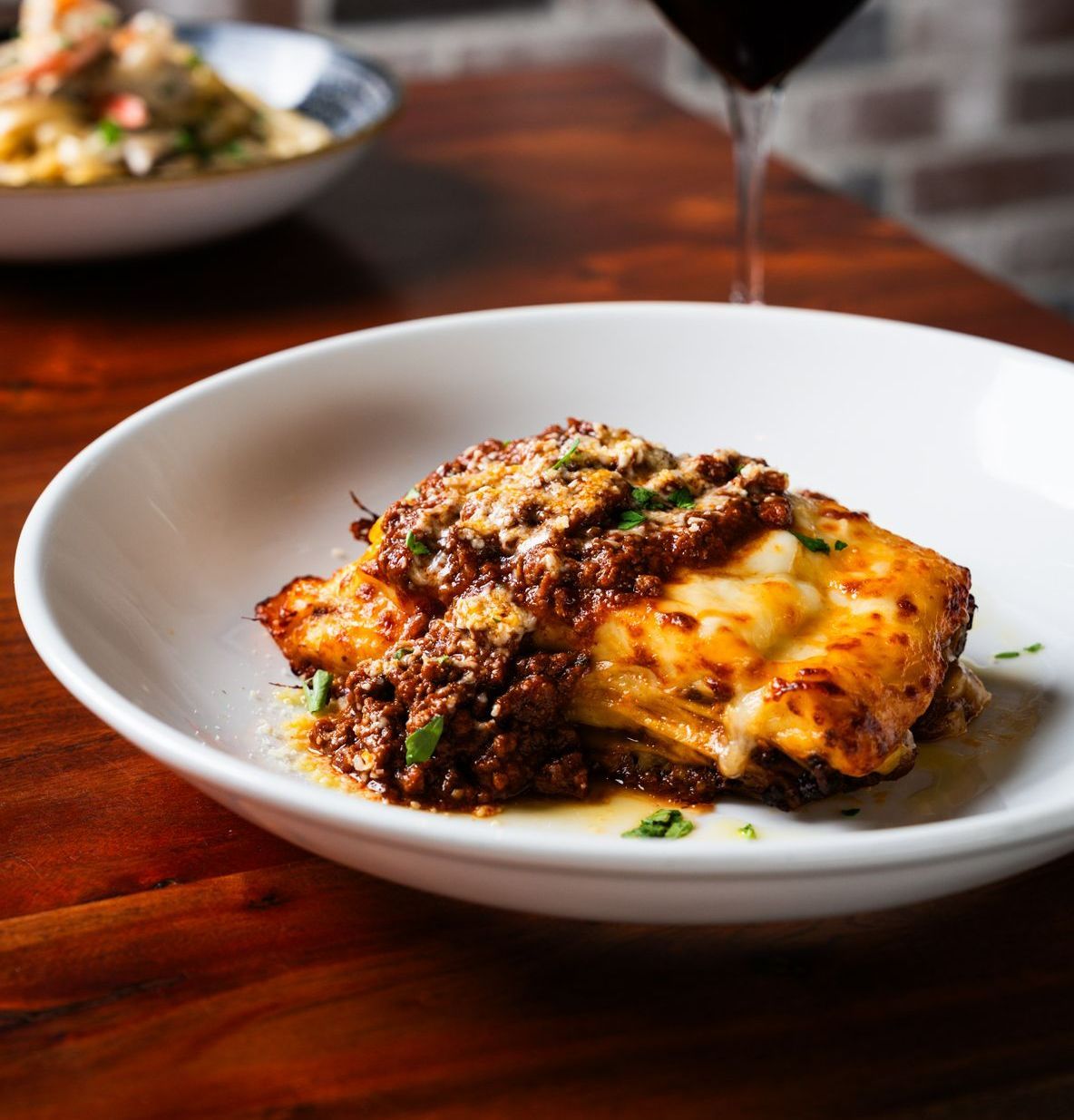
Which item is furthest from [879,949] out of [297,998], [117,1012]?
[117,1012]

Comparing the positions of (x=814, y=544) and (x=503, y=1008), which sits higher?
(x=814, y=544)

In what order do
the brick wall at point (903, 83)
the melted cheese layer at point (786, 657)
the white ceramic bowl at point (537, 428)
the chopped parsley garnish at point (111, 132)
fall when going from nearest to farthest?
the white ceramic bowl at point (537, 428)
the melted cheese layer at point (786, 657)
the chopped parsley garnish at point (111, 132)
the brick wall at point (903, 83)

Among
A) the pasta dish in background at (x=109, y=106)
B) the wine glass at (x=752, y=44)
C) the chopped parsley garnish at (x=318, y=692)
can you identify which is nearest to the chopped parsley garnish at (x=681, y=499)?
the chopped parsley garnish at (x=318, y=692)

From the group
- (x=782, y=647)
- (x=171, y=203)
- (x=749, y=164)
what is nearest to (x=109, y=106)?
(x=171, y=203)

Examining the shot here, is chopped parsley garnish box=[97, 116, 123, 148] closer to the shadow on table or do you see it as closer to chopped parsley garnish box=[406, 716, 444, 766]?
chopped parsley garnish box=[406, 716, 444, 766]

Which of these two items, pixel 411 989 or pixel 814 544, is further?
pixel 814 544

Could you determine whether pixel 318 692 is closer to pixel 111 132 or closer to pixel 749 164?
pixel 749 164

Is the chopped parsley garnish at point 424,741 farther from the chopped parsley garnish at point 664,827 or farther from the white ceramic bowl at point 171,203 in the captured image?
the white ceramic bowl at point 171,203

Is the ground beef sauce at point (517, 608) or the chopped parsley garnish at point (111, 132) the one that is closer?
the ground beef sauce at point (517, 608)
